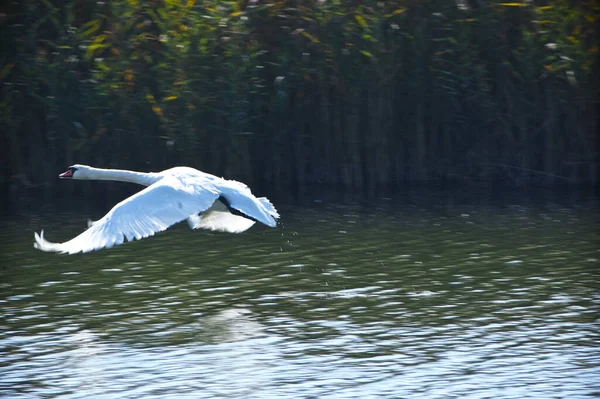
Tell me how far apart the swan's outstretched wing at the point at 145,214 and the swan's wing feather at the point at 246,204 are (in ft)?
0.38

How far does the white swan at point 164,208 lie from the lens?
773 cm

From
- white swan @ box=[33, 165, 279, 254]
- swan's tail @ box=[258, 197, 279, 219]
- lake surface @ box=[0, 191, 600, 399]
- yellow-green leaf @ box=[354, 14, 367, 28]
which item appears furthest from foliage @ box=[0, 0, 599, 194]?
swan's tail @ box=[258, 197, 279, 219]

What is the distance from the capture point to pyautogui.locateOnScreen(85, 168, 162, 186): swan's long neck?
9.70 metres

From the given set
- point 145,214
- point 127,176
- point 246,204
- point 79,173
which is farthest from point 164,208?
point 79,173

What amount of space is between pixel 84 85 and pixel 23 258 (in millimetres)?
5214

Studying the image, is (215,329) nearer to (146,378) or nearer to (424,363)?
(146,378)

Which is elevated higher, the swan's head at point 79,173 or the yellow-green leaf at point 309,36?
the yellow-green leaf at point 309,36

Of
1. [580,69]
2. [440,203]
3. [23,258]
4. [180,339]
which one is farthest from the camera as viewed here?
[580,69]

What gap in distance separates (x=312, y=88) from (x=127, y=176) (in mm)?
7062

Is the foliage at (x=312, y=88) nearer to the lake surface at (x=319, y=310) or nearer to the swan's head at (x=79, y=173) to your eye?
the lake surface at (x=319, y=310)

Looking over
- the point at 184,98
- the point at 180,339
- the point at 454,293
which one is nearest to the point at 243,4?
the point at 184,98

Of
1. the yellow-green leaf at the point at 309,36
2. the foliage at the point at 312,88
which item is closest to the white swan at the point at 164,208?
the foliage at the point at 312,88

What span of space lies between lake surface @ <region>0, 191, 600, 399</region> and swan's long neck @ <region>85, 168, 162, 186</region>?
3.53 ft

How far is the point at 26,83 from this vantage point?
1664 centimetres
